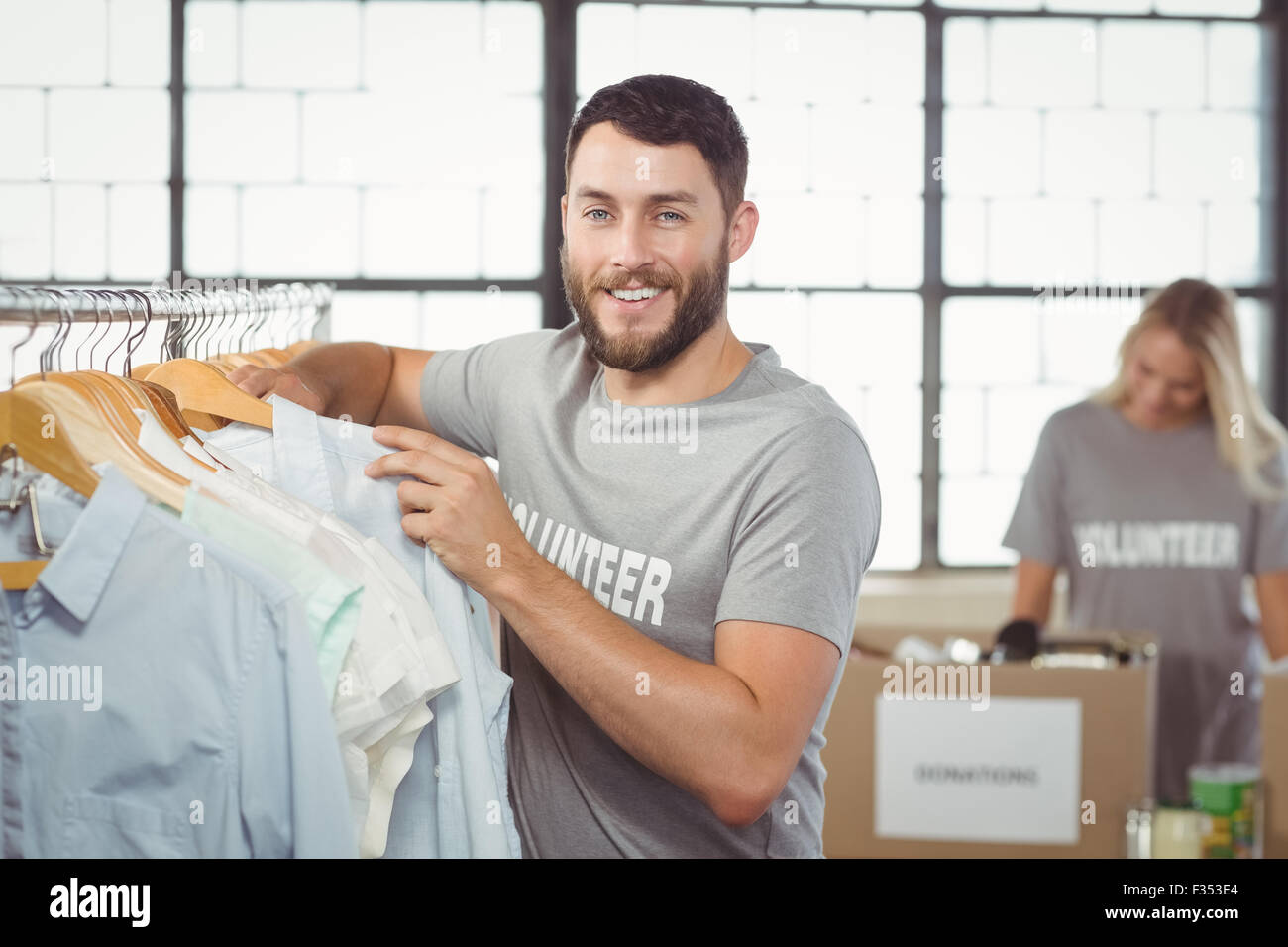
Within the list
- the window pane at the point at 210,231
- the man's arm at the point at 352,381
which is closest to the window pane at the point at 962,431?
the window pane at the point at 210,231

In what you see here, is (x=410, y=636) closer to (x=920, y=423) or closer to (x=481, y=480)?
(x=481, y=480)

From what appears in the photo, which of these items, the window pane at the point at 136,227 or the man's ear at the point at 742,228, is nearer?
the man's ear at the point at 742,228

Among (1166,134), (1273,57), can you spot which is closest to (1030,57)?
(1166,134)

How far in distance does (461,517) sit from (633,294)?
34cm

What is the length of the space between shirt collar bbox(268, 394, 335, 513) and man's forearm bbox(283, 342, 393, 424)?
225mm

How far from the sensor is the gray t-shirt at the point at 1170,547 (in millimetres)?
2602

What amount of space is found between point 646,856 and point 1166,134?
146 inches

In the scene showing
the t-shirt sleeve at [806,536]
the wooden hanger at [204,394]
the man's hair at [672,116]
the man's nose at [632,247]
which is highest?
the man's hair at [672,116]

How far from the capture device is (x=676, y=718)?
100cm

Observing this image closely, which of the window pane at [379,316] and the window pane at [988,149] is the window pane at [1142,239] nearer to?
the window pane at [988,149]

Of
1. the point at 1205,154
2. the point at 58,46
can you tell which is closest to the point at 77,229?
the point at 58,46

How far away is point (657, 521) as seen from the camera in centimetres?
120

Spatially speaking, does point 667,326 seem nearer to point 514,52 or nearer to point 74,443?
point 74,443

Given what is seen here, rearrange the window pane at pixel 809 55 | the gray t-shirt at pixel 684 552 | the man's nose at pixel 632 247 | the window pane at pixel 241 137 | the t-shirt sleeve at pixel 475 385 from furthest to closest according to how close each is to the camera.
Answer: the window pane at pixel 809 55
the window pane at pixel 241 137
the t-shirt sleeve at pixel 475 385
the man's nose at pixel 632 247
the gray t-shirt at pixel 684 552
